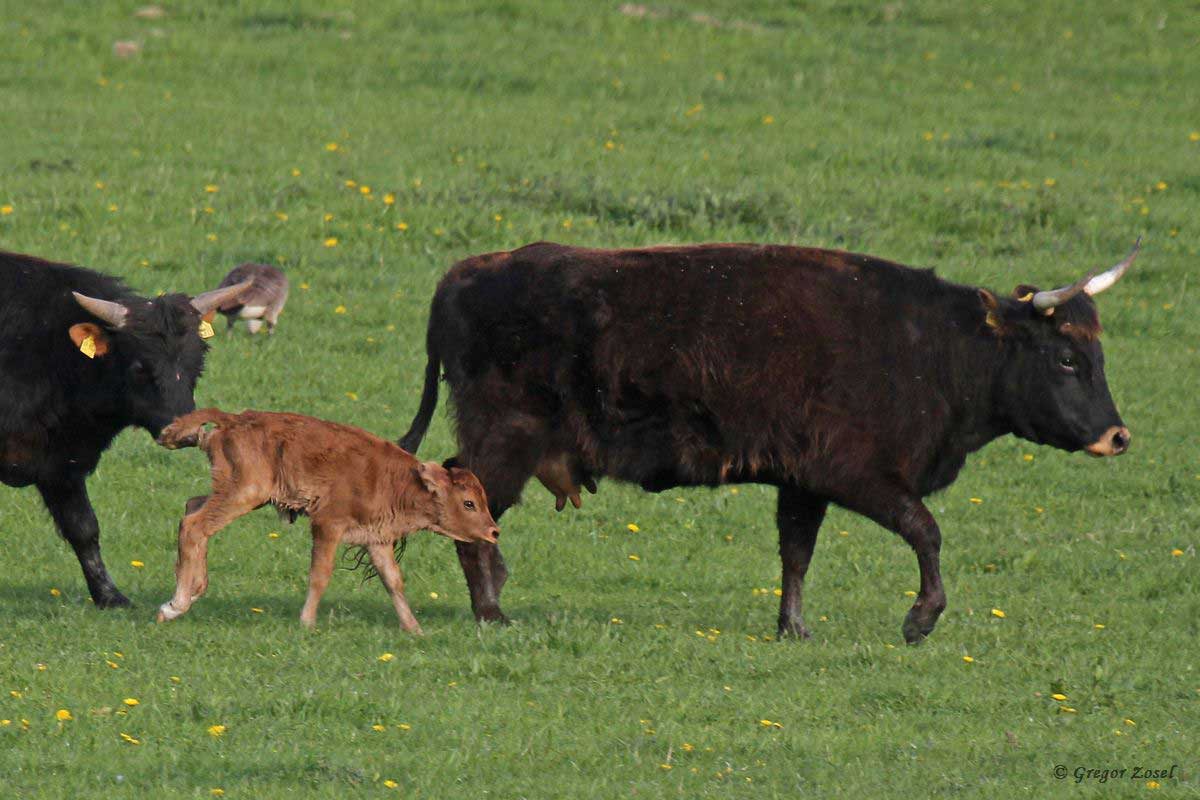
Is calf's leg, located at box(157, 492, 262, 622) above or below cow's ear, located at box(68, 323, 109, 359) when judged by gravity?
below

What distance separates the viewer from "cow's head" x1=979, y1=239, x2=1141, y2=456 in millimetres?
11031

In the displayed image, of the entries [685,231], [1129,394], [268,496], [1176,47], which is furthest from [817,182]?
[268,496]

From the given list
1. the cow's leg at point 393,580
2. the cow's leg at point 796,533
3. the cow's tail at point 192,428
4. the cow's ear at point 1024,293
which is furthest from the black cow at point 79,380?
the cow's ear at point 1024,293

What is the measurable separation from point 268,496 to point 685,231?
1033 cm

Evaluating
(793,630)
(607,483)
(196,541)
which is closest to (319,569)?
(196,541)

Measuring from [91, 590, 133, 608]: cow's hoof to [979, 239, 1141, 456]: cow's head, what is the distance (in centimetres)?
523

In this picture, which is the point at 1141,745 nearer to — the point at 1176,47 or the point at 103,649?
the point at 103,649

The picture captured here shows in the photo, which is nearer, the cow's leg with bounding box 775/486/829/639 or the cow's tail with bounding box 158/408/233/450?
the cow's tail with bounding box 158/408/233/450

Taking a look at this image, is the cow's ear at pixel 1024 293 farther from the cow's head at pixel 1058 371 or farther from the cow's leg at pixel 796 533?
the cow's leg at pixel 796 533

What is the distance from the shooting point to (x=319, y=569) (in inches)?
393

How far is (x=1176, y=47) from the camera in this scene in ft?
96.7

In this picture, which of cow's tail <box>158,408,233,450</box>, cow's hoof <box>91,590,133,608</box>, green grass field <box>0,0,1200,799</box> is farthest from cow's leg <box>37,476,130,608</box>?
cow's tail <box>158,408,233,450</box>

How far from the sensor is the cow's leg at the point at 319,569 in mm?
9953

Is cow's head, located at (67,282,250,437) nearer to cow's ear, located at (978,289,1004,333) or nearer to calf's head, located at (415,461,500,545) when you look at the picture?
calf's head, located at (415,461,500,545)
